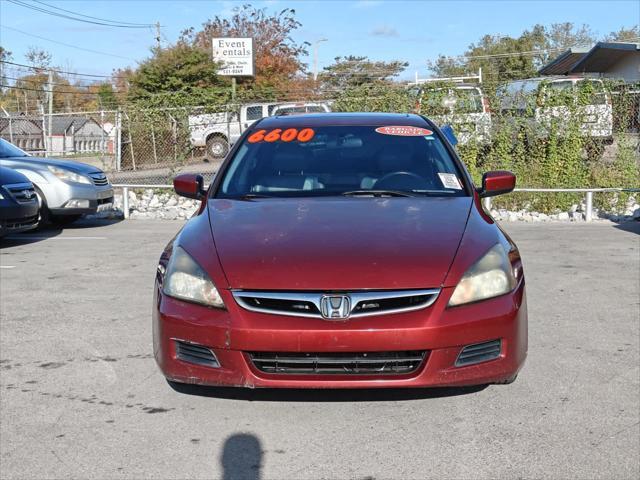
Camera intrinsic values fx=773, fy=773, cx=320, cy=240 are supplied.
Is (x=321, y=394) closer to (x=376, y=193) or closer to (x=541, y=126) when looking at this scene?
(x=376, y=193)

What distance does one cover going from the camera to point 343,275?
3.53 metres

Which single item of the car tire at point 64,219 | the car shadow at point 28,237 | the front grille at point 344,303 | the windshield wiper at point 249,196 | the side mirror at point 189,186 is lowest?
the car shadow at point 28,237

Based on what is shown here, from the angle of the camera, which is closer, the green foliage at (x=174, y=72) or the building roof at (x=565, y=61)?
the building roof at (x=565, y=61)

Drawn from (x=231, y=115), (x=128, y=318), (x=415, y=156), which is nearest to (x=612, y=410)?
(x=415, y=156)

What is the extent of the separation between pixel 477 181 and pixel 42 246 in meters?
7.93

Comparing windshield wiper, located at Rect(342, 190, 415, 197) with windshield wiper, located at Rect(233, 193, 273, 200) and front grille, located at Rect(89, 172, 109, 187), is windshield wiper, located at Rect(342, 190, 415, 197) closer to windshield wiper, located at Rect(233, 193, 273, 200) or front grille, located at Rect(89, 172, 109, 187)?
windshield wiper, located at Rect(233, 193, 273, 200)

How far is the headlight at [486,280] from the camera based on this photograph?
3.56 meters

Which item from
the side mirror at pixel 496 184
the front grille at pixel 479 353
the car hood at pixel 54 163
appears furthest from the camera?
the car hood at pixel 54 163

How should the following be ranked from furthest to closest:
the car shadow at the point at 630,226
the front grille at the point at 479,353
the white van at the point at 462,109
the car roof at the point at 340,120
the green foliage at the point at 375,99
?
the green foliage at the point at 375,99
the white van at the point at 462,109
the car shadow at the point at 630,226
the car roof at the point at 340,120
the front grille at the point at 479,353

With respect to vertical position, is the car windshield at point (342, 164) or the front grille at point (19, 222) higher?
the car windshield at point (342, 164)

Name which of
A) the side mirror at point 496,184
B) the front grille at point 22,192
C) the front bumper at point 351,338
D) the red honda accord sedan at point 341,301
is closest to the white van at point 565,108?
the front grille at point 22,192

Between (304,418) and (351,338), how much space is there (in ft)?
2.89

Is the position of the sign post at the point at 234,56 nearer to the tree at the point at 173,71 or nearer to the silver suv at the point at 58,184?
the tree at the point at 173,71

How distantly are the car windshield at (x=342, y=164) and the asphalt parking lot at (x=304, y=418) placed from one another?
4.22ft
